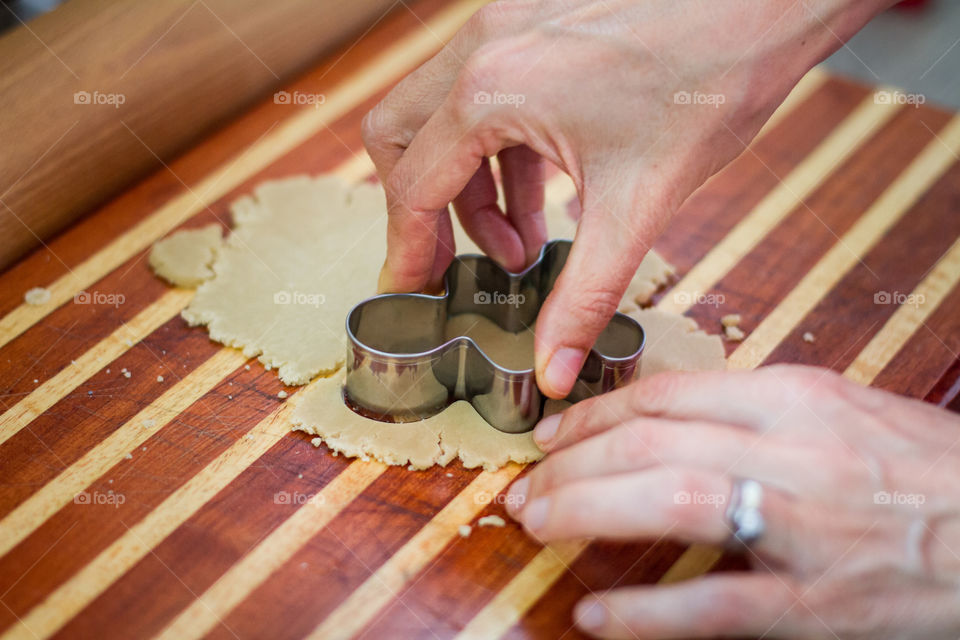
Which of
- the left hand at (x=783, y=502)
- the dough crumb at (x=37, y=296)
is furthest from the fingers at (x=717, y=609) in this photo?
the dough crumb at (x=37, y=296)

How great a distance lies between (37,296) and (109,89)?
1.21ft

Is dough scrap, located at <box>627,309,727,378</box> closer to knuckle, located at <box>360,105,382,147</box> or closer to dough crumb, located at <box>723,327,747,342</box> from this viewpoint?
dough crumb, located at <box>723,327,747,342</box>

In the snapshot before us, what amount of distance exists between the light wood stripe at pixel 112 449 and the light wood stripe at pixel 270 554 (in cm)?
24

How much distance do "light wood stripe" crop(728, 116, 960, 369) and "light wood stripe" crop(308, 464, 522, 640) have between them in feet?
1.46

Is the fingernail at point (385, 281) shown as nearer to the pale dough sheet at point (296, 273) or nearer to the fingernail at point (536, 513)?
the pale dough sheet at point (296, 273)

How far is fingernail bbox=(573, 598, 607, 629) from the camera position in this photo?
100 cm

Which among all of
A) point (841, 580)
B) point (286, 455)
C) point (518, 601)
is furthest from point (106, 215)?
point (841, 580)

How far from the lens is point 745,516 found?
0.96 m

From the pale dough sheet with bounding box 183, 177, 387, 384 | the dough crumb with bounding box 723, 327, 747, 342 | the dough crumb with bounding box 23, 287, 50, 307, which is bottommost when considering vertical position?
the dough crumb with bounding box 23, 287, 50, 307

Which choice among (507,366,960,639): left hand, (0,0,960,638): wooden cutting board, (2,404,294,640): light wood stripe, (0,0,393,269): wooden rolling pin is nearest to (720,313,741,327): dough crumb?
(0,0,960,638): wooden cutting board

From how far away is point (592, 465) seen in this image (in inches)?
41.4

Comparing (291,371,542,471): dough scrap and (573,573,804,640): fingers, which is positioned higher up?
(573,573,804,640): fingers

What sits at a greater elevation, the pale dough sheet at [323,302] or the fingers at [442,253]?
the fingers at [442,253]

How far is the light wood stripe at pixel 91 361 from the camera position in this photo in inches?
49.4
